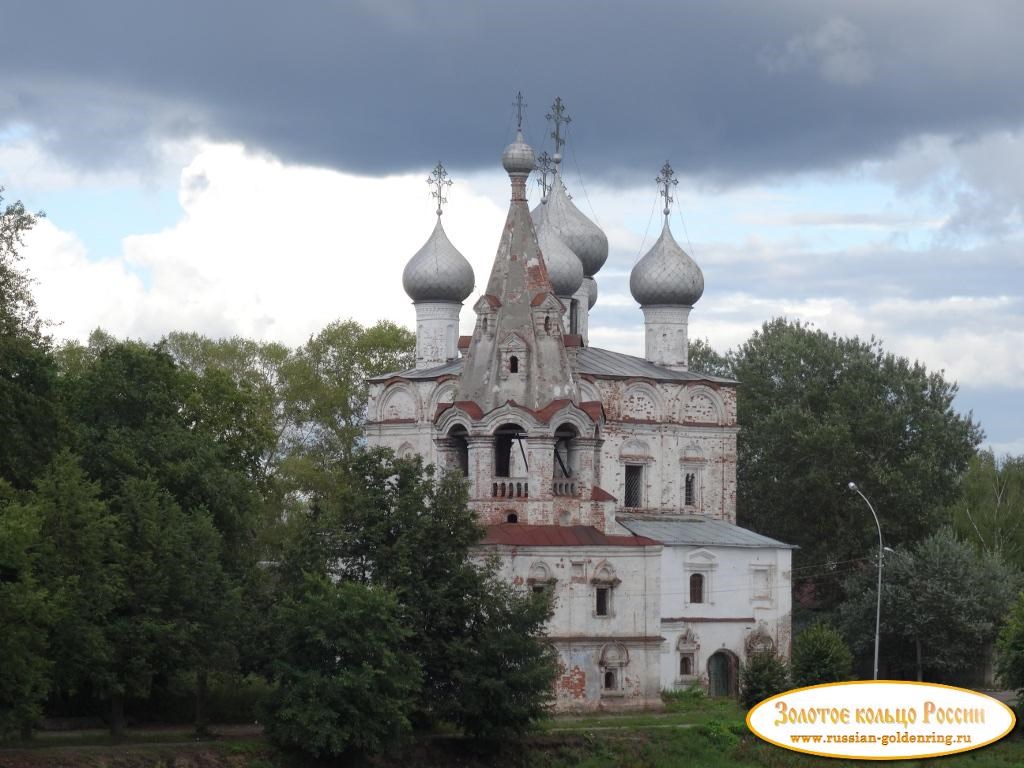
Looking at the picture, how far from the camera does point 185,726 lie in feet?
142

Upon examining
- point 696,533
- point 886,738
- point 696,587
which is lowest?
point 886,738

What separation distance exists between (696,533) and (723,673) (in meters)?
3.69

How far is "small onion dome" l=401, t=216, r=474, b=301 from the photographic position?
193 feet

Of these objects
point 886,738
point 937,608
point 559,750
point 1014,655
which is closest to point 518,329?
point 559,750

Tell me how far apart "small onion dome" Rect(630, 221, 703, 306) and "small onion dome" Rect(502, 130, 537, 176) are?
10.1 meters

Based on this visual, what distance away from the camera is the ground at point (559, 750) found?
38562mm

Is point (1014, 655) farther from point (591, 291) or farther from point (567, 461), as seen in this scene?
point (591, 291)

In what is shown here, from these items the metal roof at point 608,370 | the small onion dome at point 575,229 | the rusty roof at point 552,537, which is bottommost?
the rusty roof at point 552,537

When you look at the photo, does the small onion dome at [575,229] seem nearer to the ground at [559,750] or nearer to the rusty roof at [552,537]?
the rusty roof at [552,537]

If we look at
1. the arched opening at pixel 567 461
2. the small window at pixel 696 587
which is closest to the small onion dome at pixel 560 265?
the small window at pixel 696 587

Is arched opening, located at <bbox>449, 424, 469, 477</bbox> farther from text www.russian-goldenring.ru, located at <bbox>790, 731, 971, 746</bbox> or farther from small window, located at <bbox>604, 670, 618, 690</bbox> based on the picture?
text www.russian-goldenring.ru, located at <bbox>790, 731, 971, 746</bbox>

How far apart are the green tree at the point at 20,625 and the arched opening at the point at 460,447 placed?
13.3 m

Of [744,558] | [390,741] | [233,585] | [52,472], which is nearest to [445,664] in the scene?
[390,741]

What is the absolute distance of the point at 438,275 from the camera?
2313 inches
